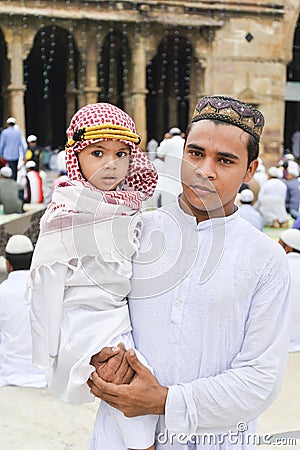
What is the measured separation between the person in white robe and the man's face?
21cm

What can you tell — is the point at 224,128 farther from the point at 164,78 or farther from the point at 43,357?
the point at 164,78

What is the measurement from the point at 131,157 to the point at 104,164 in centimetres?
11

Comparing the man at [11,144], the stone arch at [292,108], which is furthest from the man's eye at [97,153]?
the stone arch at [292,108]

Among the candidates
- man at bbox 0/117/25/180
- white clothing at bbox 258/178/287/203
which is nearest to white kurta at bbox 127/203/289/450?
white clothing at bbox 258/178/287/203

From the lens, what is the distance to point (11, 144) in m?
10.4

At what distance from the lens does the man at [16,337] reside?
A: 3596 mm

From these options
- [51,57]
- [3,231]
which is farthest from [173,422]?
[51,57]

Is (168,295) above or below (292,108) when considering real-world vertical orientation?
above

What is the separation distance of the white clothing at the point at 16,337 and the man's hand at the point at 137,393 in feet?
7.77

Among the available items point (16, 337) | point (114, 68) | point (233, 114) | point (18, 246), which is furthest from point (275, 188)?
point (114, 68)

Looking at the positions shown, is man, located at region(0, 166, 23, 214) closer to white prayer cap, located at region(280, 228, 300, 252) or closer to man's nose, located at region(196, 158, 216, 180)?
white prayer cap, located at region(280, 228, 300, 252)

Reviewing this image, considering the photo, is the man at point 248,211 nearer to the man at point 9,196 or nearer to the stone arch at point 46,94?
the man at point 9,196

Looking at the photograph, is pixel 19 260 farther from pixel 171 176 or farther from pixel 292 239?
pixel 171 176

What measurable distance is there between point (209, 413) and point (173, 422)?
9 centimetres
